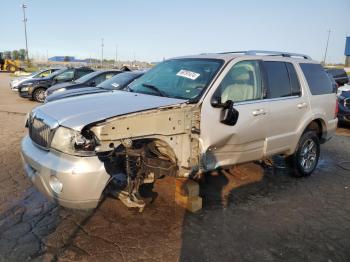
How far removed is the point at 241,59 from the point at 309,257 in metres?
2.40

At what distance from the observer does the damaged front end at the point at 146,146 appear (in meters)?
3.01

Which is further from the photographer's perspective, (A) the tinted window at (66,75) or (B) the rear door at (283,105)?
(A) the tinted window at (66,75)

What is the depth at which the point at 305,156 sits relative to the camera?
534cm

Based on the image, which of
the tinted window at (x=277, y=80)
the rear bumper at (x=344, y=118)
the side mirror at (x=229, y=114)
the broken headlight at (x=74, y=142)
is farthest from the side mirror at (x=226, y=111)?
the rear bumper at (x=344, y=118)

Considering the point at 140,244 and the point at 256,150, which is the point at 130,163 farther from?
the point at 256,150

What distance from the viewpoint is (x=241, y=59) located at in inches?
163

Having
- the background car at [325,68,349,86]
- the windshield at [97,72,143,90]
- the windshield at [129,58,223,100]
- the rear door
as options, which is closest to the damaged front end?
the windshield at [129,58,223,100]

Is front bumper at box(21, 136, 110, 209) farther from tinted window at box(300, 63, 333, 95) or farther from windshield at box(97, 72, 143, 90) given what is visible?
windshield at box(97, 72, 143, 90)

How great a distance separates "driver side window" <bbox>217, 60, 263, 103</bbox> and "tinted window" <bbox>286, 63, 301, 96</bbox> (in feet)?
2.47

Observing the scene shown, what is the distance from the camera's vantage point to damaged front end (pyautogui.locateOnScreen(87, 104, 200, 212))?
9.87 feet

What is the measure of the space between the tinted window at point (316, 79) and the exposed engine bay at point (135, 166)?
114 inches

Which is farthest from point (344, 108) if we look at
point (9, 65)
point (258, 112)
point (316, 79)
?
point (9, 65)

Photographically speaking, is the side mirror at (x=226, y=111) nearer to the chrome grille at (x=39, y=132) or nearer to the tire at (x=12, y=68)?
the chrome grille at (x=39, y=132)

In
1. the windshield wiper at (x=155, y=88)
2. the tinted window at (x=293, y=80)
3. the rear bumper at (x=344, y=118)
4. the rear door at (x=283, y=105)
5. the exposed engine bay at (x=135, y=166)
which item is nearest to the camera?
the exposed engine bay at (x=135, y=166)
